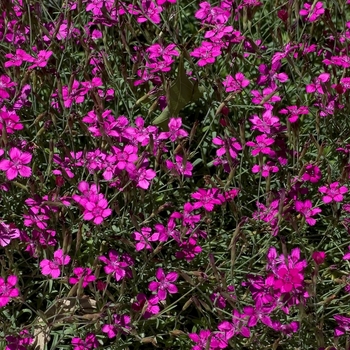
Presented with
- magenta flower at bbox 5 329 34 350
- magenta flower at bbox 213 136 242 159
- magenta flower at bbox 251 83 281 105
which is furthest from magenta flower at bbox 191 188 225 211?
magenta flower at bbox 5 329 34 350

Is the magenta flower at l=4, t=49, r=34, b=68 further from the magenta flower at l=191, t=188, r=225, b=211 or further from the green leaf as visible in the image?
the magenta flower at l=191, t=188, r=225, b=211

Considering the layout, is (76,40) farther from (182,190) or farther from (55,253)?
(55,253)

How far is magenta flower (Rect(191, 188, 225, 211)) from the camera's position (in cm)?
208

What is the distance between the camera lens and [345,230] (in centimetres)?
232

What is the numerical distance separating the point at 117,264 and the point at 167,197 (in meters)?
0.44

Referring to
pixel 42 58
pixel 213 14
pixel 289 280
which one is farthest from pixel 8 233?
pixel 213 14

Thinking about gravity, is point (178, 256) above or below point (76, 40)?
below

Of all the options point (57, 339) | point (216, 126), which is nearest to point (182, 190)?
point (216, 126)

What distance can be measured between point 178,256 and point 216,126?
2.07 ft

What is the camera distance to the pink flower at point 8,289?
1.89m

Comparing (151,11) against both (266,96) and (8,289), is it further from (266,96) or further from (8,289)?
(8,289)

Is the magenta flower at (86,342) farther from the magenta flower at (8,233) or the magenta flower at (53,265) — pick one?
the magenta flower at (8,233)

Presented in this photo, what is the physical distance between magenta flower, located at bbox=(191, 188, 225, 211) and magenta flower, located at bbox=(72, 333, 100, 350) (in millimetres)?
465

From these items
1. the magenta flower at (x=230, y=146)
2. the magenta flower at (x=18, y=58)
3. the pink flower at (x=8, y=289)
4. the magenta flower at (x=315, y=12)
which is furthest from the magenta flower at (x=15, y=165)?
the magenta flower at (x=315, y=12)
